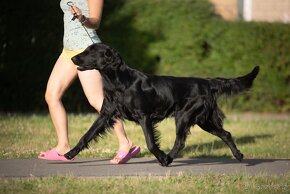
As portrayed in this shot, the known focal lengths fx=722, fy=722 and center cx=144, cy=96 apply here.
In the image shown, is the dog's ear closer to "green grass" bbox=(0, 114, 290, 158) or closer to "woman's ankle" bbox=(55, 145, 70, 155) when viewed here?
"woman's ankle" bbox=(55, 145, 70, 155)

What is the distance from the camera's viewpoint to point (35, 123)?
1237 cm

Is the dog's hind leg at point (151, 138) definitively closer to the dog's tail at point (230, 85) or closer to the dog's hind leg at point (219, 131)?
the dog's hind leg at point (219, 131)

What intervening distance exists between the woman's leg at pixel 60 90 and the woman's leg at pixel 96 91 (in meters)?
0.15

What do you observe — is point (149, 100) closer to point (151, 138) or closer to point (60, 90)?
point (151, 138)

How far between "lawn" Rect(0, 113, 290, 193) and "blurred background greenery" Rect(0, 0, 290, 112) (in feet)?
3.24

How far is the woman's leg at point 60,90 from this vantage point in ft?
27.4

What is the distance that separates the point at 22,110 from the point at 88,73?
23.0ft

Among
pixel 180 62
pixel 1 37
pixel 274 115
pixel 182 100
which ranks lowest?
pixel 274 115

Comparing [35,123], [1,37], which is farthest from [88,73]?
[1,37]

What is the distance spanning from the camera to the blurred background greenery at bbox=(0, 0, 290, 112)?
49.1 ft

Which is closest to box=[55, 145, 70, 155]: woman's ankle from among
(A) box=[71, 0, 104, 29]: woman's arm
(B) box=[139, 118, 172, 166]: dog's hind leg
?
(B) box=[139, 118, 172, 166]: dog's hind leg

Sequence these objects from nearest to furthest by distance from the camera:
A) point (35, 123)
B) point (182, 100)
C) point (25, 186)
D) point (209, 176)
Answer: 1. point (25, 186)
2. point (209, 176)
3. point (182, 100)
4. point (35, 123)

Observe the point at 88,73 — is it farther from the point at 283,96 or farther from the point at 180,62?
the point at 283,96

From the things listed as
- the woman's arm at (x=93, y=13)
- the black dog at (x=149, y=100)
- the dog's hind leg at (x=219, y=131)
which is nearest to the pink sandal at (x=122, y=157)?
the black dog at (x=149, y=100)
